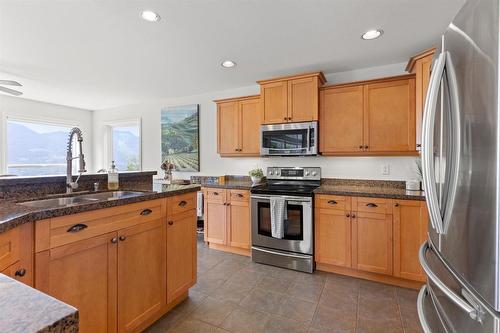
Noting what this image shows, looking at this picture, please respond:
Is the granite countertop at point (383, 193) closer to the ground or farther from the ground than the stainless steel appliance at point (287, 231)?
farther from the ground

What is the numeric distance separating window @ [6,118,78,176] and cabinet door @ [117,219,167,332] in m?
4.41

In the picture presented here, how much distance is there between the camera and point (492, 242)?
0.65 m

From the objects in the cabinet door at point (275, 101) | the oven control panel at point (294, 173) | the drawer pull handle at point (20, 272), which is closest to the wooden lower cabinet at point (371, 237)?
the oven control panel at point (294, 173)

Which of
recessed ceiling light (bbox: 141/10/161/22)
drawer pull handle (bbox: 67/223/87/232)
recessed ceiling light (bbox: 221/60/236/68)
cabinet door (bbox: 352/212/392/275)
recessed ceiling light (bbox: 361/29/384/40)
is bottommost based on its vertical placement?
cabinet door (bbox: 352/212/392/275)

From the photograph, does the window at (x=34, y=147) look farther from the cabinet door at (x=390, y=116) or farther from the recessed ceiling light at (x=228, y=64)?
the cabinet door at (x=390, y=116)

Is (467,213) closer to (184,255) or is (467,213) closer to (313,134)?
(184,255)

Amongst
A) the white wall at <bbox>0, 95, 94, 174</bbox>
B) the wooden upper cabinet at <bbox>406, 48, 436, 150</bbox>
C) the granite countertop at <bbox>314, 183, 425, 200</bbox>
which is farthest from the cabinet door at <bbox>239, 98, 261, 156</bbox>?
the white wall at <bbox>0, 95, 94, 174</bbox>

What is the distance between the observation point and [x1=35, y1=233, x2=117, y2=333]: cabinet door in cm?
119

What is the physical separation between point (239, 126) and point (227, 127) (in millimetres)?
225

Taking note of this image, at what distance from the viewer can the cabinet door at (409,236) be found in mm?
2316

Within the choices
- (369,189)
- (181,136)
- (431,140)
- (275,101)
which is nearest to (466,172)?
(431,140)

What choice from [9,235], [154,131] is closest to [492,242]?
[9,235]

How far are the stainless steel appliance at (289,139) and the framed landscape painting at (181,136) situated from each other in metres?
1.53

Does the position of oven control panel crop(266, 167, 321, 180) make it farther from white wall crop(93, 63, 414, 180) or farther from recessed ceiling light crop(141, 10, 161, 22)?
recessed ceiling light crop(141, 10, 161, 22)
